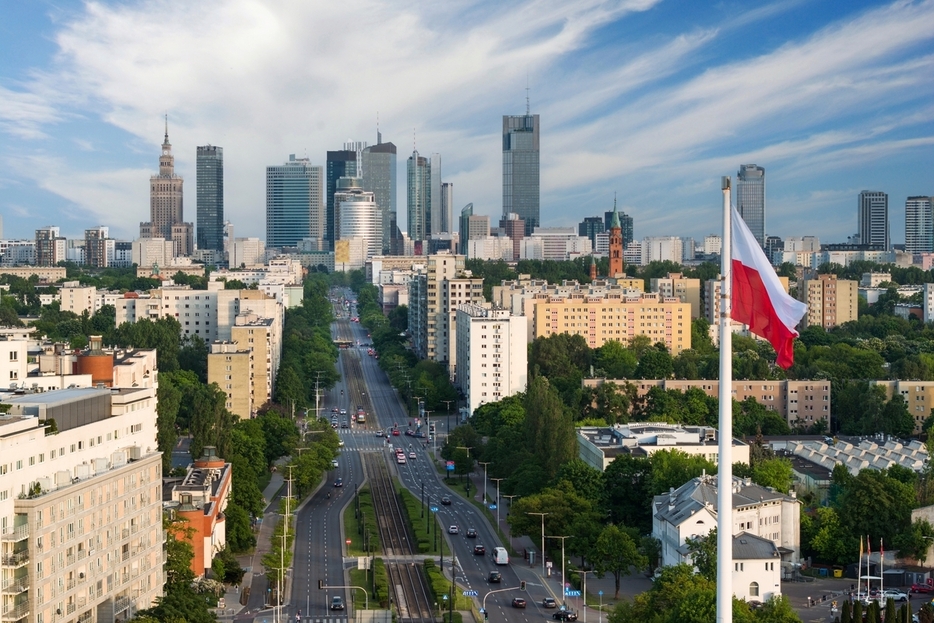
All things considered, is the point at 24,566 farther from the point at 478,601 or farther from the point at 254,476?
the point at 254,476

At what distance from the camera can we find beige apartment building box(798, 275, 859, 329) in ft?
387

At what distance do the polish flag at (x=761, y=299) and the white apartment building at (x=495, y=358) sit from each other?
2283 inches

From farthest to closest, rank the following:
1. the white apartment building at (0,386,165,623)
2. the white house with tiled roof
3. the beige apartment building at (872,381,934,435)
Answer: the beige apartment building at (872,381,934,435) < the white house with tiled roof < the white apartment building at (0,386,165,623)

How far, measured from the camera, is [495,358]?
2906 inches

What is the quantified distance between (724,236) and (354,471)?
47479mm

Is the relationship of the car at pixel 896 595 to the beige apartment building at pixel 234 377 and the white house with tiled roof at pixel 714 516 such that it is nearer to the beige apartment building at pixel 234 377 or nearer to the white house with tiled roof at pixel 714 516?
the white house with tiled roof at pixel 714 516

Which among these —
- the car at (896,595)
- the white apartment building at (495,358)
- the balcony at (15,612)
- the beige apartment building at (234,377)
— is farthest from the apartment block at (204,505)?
the white apartment building at (495,358)

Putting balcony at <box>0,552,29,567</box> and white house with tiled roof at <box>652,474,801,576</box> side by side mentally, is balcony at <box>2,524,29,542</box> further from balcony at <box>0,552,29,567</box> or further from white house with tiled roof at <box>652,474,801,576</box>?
white house with tiled roof at <box>652,474,801,576</box>

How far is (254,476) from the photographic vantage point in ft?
166

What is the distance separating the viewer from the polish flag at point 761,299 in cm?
Answer: 1454

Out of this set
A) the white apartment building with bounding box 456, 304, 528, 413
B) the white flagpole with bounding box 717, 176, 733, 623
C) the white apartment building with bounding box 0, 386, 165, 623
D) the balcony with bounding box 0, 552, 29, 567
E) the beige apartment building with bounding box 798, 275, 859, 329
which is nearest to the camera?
the white flagpole with bounding box 717, 176, 733, 623

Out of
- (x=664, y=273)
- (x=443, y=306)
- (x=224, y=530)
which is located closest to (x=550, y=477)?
(x=224, y=530)

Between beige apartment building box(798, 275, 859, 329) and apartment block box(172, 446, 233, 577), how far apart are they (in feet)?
267

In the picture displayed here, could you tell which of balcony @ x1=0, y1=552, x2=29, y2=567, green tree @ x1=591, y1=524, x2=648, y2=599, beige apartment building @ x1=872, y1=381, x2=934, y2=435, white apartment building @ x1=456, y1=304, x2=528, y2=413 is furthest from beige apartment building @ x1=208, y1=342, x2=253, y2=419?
balcony @ x1=0, y1=552, x2=29, y2=567
